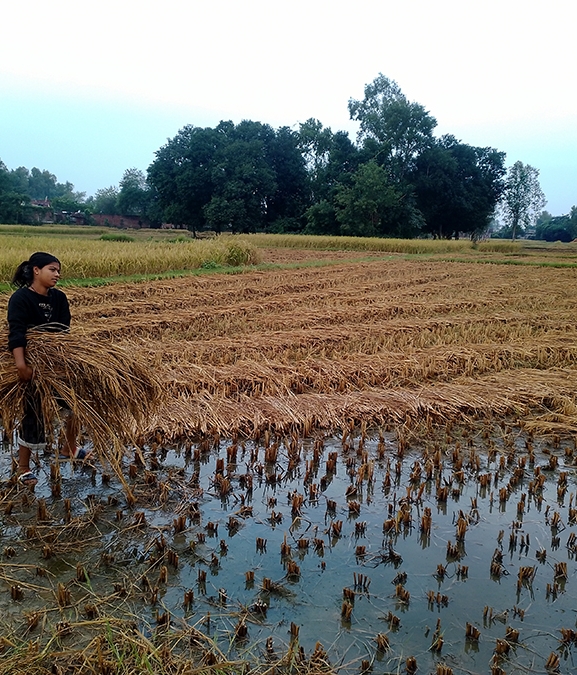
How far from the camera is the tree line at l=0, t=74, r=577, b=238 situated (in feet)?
157

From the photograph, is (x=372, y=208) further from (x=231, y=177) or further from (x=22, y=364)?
(x=22, y=364)

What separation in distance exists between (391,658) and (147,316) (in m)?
7.87

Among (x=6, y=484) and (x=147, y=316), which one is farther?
(x=147, y=316)

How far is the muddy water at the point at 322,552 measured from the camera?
8.72ft

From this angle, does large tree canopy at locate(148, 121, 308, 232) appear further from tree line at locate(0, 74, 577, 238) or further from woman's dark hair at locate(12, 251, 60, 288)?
woman's dark hair at locate(12, 251, 60, 288)

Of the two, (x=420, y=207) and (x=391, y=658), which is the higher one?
(x=420, y=207)

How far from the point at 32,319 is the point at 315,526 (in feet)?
7.31

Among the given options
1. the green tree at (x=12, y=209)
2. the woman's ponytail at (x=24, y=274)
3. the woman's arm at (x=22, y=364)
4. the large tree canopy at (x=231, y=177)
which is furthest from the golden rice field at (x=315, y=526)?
the green tree at (x=12, y=209)

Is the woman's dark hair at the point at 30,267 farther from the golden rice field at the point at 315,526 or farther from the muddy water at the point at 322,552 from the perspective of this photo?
the muddy water at the point at 322,552

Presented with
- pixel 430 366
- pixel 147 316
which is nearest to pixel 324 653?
pixel 430 366

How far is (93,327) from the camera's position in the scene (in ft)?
27.4

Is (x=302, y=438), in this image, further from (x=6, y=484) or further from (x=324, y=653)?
(x=324, y=653)

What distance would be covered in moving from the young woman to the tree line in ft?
143

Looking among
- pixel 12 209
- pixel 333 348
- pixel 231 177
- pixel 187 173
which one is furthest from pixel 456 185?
pixel 333 348
